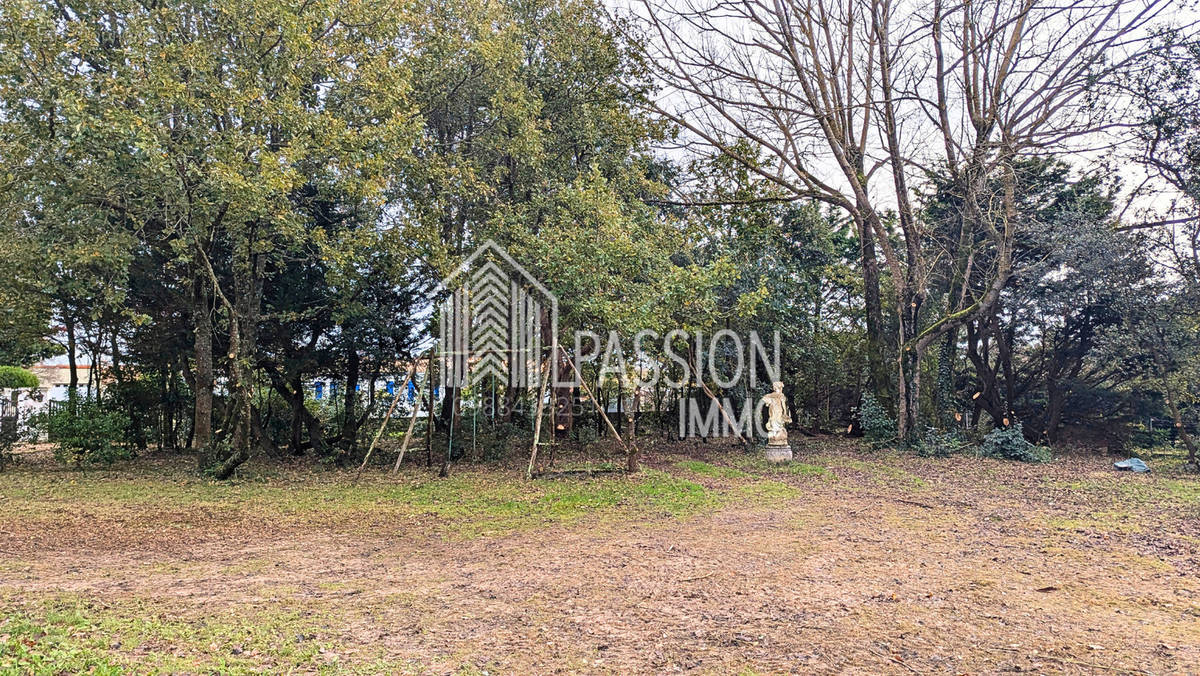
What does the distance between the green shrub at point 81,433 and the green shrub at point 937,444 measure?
579 inches

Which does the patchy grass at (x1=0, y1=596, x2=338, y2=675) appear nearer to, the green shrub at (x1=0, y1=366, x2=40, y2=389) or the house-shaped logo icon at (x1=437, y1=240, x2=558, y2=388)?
the house-shaped logo icon at (x1=437, y1=240, x2=558, y2=388)

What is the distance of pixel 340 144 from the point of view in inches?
339

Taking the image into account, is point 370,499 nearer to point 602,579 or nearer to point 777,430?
point 602,579

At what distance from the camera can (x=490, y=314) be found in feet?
35.6

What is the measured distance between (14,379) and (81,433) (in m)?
5.27

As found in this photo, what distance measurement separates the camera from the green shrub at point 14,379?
14281 millimetres

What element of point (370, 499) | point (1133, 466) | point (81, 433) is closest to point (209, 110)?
point (370, 499)

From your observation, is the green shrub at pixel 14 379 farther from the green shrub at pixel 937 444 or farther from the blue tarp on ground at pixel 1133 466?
the blue tarp on ground at pixel 1133 466

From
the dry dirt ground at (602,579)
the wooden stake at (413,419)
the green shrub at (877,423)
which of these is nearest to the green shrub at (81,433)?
the dry dirt ground at (602,579)

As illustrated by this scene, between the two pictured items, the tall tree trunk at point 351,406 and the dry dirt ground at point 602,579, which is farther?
the tall tree trunk at point 351,406

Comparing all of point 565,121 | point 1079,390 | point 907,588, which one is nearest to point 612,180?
point 565,121

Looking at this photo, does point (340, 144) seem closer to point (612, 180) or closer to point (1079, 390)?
point (612, 180)

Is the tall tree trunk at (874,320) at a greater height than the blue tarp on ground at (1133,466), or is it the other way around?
the tall tree trunk at (874,320)

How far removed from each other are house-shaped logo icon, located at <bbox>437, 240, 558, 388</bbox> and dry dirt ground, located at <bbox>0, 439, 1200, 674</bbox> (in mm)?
2455
